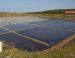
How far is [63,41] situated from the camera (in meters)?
9.95

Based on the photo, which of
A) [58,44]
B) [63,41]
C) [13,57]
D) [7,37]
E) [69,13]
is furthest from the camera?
[69,13]

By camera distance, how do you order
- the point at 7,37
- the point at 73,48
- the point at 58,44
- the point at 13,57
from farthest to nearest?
1. the point at 7,37
2. the point at 58,44
3. the point at 73,48
4. the point at 13,57

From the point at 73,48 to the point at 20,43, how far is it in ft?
8.29

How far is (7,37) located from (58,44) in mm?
2984

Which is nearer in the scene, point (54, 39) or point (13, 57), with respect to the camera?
point (13, 57)

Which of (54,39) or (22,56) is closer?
(22,56)

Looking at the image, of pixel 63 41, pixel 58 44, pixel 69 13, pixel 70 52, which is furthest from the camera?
pixel 69 13

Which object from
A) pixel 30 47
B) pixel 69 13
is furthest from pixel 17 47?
pixel 69 13

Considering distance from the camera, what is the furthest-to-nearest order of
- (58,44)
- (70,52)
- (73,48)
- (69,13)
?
(69,13) → (58,44) → (73,48) → (70,52)

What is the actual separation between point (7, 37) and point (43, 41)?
2150 mm

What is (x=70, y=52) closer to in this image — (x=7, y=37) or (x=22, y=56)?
(x=22, y=56)

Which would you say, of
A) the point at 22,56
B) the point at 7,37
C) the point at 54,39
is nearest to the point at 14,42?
the point at 7,37

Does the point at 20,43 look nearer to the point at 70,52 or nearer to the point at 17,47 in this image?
the point at 17,47

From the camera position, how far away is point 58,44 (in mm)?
9328
